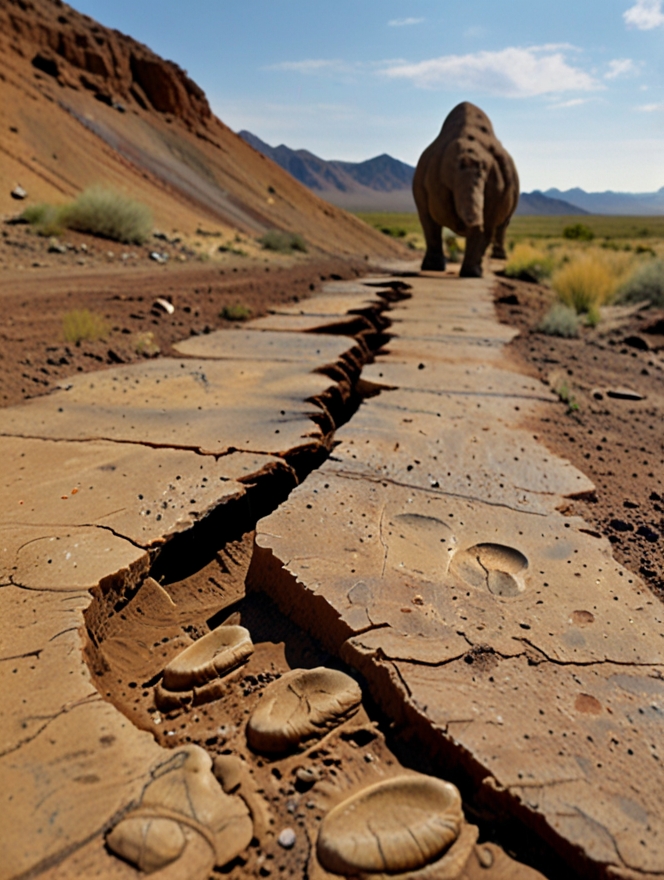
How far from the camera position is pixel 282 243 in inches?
643

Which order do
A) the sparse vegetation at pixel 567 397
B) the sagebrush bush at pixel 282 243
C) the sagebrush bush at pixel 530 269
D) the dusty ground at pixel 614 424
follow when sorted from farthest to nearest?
1. the sagebrush bush at pixel 282 243
2. the sagebrush bush at pixel 530 269
3. the sparse vegetation at pixel 567 397
4. the dusty ground at pixel 614 424

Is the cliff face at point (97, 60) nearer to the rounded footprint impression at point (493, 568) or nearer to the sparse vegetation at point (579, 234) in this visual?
the sparse vegetation at point (579, 234)

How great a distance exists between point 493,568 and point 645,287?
29.2 feet

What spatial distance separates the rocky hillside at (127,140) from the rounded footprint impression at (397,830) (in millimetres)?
12746

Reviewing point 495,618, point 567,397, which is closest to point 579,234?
point 567,397

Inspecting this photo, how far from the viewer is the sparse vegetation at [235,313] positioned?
6320 mm

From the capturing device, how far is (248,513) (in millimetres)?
2609

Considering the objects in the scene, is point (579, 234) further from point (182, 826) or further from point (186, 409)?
point (182, 826)

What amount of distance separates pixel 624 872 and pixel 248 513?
5.68ft

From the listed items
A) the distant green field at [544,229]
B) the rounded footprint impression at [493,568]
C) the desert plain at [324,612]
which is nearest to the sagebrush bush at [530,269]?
the desert plain at [324,612]

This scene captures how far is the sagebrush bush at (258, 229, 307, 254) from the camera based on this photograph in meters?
16.0

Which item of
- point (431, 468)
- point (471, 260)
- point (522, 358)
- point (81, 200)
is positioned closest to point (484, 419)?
point (431, 468)

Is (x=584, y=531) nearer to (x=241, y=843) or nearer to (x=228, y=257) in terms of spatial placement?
(x=241, y=843)

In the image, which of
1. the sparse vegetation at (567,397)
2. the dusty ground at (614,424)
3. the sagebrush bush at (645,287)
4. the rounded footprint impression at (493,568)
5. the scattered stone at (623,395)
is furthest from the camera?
the sagebrush bush at (645,287)
